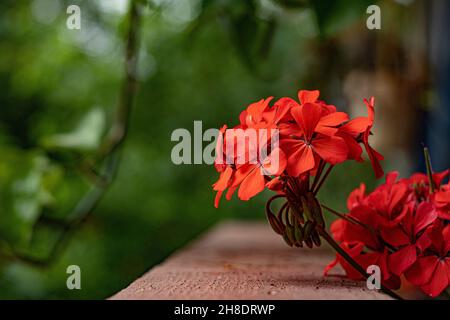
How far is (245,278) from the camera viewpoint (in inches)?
19.9

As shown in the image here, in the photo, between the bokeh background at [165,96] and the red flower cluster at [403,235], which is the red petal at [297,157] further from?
the bokeh background at [165,96]

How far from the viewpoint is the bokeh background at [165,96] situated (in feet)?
6.28

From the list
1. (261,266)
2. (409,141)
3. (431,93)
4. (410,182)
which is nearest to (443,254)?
(410,182)

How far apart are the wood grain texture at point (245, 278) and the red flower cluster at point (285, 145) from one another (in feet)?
0.26

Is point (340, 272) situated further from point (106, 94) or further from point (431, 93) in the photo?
point (106, 94)

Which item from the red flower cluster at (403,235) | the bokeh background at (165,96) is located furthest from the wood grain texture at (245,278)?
the bokeh background at (165,96)

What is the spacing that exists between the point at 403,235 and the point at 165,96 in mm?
2172

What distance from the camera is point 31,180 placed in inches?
41.8

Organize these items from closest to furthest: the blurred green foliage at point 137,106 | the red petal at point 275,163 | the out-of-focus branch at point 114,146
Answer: the red petal at point 275,163 < the out-of-focus branch at point 114,146 < the blurred green foliage at point 137,106

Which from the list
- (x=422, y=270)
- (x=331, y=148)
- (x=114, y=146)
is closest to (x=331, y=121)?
(x=331, y=148)

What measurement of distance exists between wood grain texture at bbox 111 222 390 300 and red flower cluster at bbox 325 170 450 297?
0.10ft

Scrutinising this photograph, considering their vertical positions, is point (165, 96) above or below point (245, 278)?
above

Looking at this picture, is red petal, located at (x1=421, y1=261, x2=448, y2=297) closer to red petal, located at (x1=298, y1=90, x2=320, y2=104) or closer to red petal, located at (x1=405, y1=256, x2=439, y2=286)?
red petal, located at (x1=405, y1=256, x2=439, y2=286)

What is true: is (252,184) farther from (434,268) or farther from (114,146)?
(114,146)
